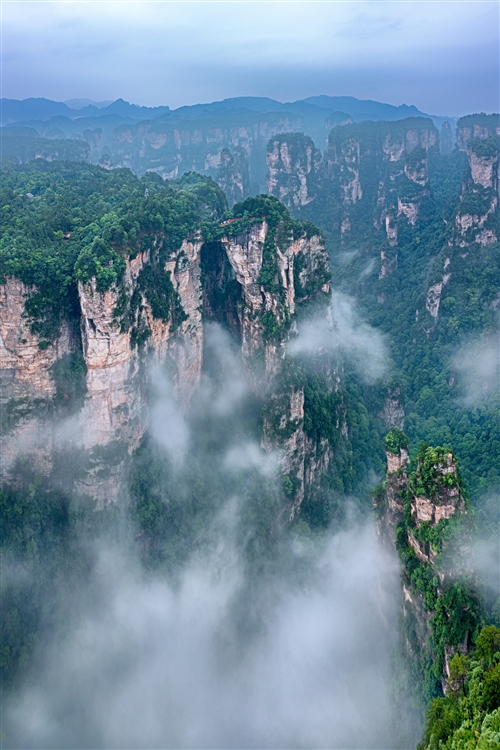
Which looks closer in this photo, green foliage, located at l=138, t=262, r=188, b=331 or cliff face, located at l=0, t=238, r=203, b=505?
cliff face, located at l=0, t=238, r=203, b=505

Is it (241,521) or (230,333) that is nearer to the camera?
(241,521)

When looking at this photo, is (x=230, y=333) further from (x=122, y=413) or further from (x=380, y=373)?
(x=380, y=373)

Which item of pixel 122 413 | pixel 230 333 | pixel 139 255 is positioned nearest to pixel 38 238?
pixel 139 255

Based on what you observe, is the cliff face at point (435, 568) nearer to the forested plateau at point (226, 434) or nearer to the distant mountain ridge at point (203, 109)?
the forested plateau at point (226, 434)

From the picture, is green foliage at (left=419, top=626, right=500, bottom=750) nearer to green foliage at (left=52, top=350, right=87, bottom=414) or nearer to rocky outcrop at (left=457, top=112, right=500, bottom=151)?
green foliage at (left=52, top=350, right=87, bottom=414)

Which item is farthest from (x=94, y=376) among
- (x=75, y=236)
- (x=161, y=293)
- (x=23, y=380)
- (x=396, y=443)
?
(x=396, y=443)

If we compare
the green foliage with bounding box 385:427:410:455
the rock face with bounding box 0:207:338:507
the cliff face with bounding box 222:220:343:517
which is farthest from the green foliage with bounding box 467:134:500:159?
the green foliage with bounding box 385:427:410:455
